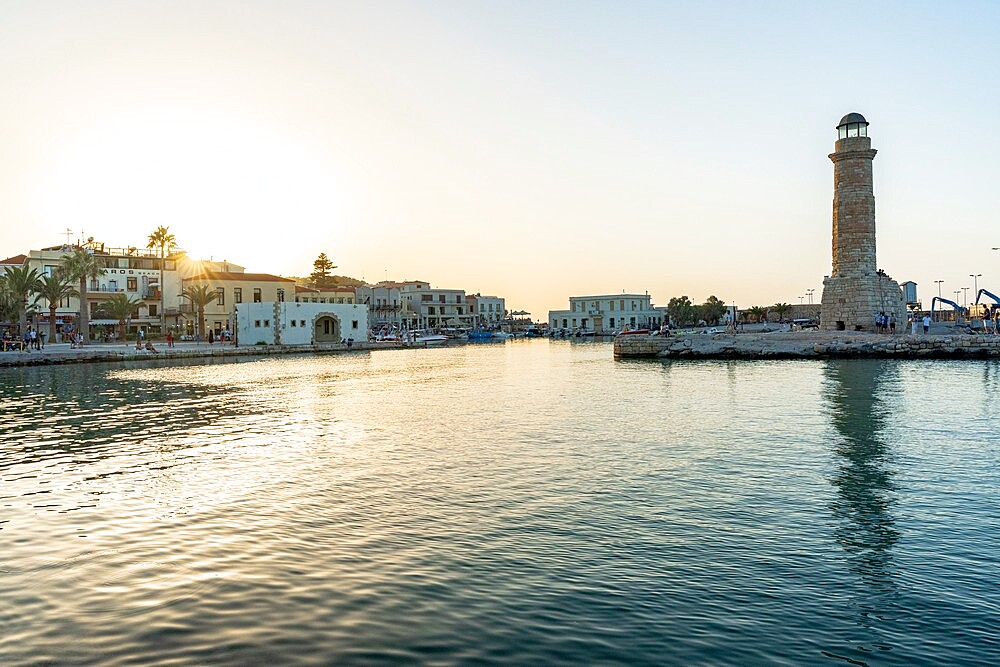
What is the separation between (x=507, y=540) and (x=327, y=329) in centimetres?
7549

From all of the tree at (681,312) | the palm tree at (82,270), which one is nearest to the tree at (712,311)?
the tree at (681,312)

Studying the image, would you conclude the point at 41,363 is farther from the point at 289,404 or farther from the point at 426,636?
the point at 426,636

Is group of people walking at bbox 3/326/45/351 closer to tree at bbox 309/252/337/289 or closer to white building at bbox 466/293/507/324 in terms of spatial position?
tree at bbox 309/252/337/289

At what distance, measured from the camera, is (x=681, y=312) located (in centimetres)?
13325

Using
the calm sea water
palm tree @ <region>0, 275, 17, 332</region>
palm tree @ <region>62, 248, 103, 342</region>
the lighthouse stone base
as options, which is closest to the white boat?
palm tree @ <region>62, 248, 103, 342</region>

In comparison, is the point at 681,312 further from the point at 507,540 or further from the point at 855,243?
the point at 507,540

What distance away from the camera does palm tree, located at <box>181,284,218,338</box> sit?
77500mm

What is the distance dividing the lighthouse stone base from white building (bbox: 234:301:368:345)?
5245 centimetres

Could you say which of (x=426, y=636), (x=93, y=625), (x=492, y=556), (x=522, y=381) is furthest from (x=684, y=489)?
(x=522, y=381)

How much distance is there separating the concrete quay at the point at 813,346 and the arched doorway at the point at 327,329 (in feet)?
120

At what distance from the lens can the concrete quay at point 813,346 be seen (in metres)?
47.4

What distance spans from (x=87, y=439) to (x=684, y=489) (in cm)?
1585

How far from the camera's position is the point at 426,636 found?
22.2 feet

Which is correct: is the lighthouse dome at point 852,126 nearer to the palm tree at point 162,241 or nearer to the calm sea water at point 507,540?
the calm sea water at point 507,540
